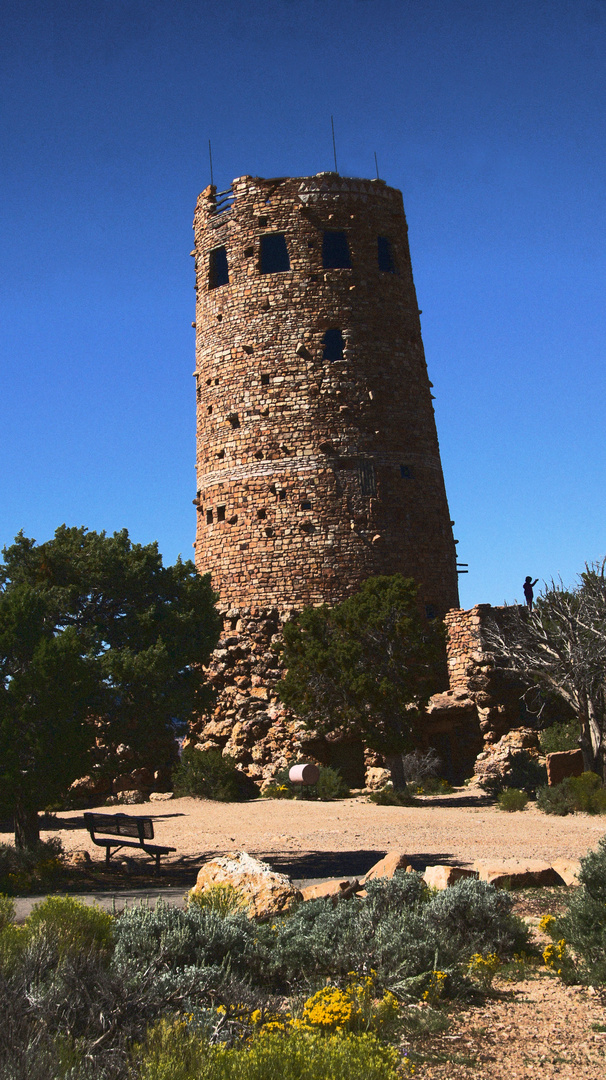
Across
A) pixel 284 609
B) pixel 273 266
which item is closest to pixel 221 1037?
pixel 284 609

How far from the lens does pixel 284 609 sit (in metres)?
27.3

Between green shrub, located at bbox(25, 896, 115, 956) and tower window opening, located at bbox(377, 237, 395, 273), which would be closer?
green shrub, located at bbox(25, 896, 115, 956)

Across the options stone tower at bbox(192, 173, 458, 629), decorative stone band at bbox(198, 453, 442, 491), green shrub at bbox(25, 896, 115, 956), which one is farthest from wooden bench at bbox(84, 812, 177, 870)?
decorative stone band at bbox(198, 453, 442, 491)

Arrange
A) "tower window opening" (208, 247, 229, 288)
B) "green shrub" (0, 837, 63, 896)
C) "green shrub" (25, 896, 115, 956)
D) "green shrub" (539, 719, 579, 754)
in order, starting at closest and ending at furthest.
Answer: "green shrub" (25, 896, 115, 956) < "green shrub" (0, 837, 63, 896) < "green shrub" (539, 719, 579, 754) < "tower window opening" (208, 247, 229, 288)

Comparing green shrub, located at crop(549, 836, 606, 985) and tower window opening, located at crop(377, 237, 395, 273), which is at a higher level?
tower window opening, located at crop(377, 237, 395, 273)

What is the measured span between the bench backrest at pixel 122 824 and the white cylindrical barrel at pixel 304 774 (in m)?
9.00

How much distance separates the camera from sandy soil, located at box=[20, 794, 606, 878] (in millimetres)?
14242

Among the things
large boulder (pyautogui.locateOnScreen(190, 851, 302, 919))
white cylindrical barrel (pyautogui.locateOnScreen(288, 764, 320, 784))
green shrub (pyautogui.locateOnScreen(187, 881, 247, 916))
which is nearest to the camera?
green shrub (pyautogui.locateOnScreen(187, 881, 247, 916))

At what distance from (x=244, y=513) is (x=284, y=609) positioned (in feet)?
10.3

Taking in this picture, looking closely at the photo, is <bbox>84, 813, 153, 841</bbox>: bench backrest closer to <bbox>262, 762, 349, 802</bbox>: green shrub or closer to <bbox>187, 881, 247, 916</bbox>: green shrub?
<bbox>187, 881, 247, 916</bbox>: green shrub

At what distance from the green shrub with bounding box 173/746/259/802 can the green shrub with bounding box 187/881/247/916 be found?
1515 centimetres

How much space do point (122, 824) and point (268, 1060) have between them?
33.8 ft

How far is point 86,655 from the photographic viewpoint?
51.5 ft

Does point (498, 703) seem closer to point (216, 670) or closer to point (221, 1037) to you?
point (216, 670)
